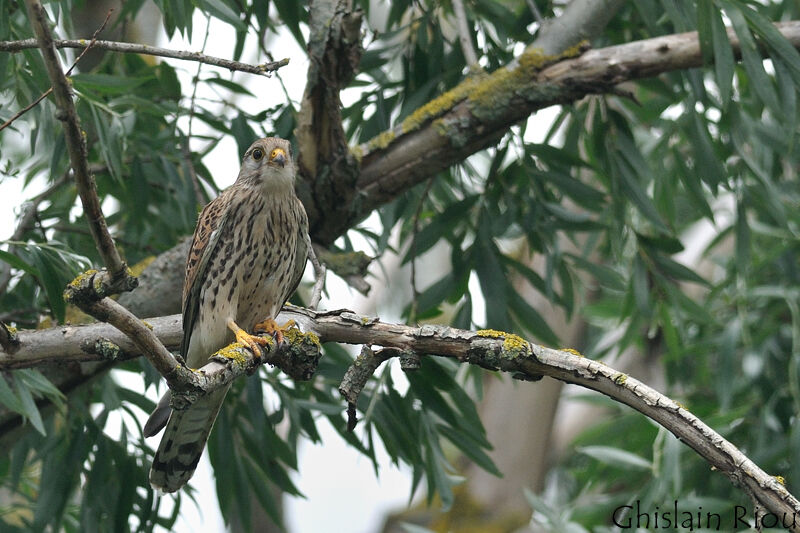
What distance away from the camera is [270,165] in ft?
11.1

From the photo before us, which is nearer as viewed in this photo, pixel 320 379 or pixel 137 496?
pixel 137 496

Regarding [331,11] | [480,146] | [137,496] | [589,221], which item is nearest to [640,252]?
[589,221]

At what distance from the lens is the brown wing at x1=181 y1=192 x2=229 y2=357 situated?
3.29 m

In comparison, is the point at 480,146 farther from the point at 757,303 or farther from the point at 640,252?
the point at 757,303

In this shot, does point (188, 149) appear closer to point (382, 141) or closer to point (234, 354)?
point (382, 141)

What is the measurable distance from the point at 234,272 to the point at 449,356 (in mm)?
1002

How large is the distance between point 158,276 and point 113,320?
5.69 ft

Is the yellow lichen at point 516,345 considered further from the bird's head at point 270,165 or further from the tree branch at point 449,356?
the bird's head at point 270,165

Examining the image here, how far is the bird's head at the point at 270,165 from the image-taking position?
3.39 m

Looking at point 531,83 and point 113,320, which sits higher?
point 531,83

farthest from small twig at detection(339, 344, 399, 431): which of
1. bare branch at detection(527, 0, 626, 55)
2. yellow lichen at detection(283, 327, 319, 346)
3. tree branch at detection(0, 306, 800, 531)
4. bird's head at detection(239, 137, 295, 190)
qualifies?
bare branch at detection(527, 0, 626, 55)

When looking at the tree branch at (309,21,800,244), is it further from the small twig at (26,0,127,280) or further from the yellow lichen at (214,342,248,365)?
the small twig at (26,0,127,280)

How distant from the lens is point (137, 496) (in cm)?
402

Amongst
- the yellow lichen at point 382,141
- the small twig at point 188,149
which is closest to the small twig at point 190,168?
the small twig at point 188,149
